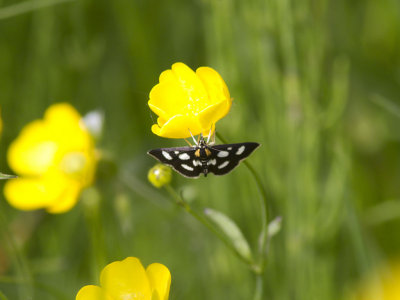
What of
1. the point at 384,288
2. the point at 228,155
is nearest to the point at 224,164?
the point at 228,155

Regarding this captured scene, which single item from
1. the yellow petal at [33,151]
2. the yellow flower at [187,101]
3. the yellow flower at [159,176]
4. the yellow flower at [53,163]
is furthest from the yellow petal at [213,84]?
the yellow petal at [33,151]

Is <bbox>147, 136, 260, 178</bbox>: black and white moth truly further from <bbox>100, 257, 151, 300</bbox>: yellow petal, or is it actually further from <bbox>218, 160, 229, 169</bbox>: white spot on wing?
<bbox>100, 257, 151, 300</bbox>: yellow petal

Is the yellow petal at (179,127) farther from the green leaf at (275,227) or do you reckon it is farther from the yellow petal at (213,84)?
the green leaf at (275,227)

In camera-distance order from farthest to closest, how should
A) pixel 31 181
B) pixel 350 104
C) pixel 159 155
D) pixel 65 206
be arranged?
pixel 350 104 → pixel 31 181 → pixel 65 206 → pixel 159 155

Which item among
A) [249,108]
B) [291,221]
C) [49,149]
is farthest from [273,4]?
[49,149]

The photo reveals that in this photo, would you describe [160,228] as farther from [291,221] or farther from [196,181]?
[291,221]

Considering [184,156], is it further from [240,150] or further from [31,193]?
[31,193]
